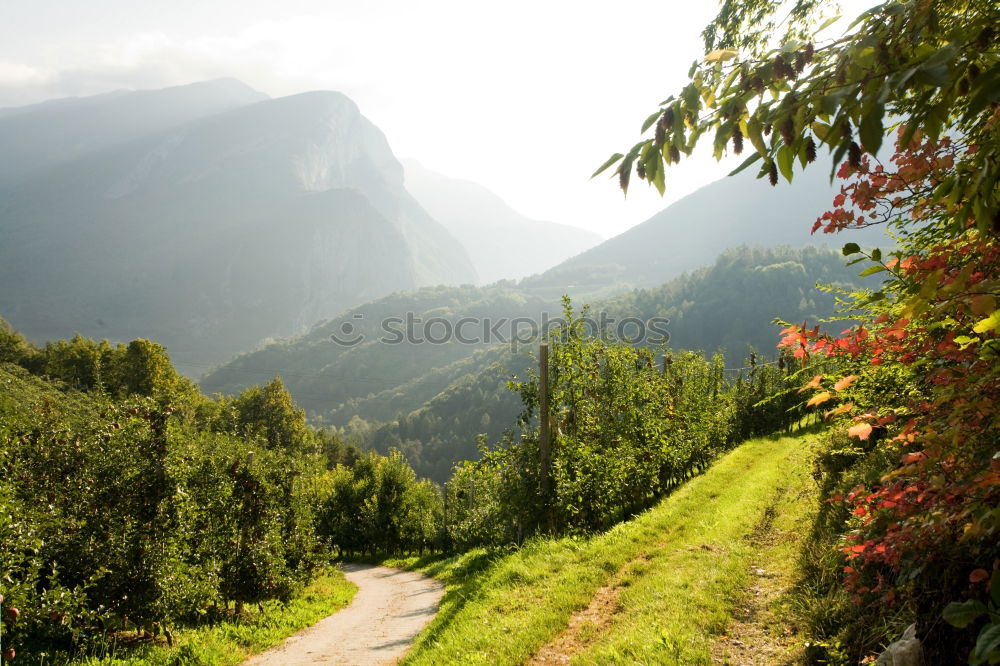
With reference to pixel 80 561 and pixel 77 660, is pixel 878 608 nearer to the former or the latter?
pixel 77 660

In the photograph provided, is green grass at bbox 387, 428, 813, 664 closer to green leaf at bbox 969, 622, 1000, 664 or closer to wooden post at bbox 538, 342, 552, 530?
wooden post at bbox 538, 342, 552, 530

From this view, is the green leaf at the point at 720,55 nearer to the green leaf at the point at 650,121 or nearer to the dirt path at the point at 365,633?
the green leaf at the point at 650,121

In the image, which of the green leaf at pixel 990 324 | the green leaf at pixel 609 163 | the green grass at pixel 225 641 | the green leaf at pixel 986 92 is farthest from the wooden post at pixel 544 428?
the green leaf at pixel 986 92

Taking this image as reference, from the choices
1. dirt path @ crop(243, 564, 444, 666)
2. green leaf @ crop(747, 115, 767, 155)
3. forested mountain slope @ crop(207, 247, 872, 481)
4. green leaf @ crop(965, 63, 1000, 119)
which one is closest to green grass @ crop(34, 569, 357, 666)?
dirt path @ crop(243, 564, 444, 666)

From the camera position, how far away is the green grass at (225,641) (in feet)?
25.7

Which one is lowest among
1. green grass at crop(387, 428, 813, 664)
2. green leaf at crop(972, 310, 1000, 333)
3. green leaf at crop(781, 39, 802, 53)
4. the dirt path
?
the dirt path

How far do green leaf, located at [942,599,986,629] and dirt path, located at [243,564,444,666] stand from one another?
739 centimetres

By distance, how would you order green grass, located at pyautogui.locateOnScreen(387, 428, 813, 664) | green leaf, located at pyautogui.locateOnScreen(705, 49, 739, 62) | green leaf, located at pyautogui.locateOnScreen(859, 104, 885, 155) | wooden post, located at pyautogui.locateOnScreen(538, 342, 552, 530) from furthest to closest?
wooden post, located at pyautogui.locateOnScreen(538, 342, 552, 530) < green grass, located at pyautogui.locateOnScreen(387, 428, 813, 664) < green leaf, located at pyautogui.locateOnScreen(705, 49, 739, 62) < green leaf, located at pyautogui.locateOnScreen(859, 104, 885, 155)

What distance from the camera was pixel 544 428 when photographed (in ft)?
34.8

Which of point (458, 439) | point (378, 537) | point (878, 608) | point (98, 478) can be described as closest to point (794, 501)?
point (878, 608)

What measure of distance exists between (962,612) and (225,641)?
1151cm

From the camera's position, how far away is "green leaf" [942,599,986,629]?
5.70 ft

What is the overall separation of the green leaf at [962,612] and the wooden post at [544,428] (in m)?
8.81

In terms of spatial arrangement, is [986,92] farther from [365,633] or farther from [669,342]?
[669,342]
